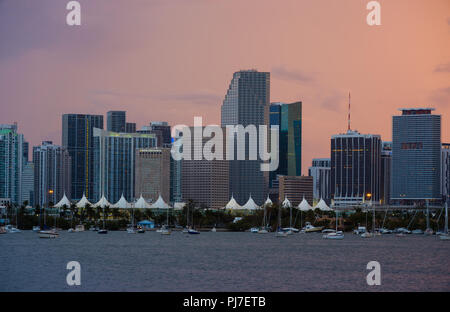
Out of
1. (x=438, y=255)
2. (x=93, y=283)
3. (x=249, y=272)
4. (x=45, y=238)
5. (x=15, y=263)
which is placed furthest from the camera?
(x=45, y=238)

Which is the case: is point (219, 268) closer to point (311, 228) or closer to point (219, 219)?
point (311, 228)

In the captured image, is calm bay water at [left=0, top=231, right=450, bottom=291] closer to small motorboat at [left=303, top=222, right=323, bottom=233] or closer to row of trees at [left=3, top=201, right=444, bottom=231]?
small motorboat at [left=303, top=222, right=323, bottom=233]

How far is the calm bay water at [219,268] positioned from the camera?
62.8 metres

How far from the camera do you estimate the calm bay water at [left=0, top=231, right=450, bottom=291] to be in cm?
6281

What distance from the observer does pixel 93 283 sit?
2478 inches

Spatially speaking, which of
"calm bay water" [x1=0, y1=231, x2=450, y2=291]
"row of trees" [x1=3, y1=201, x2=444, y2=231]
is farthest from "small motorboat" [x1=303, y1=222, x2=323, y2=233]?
"calm bay water" [x1=0, y1=231, x2=450, y2=291]

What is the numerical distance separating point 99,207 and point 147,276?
419 ft

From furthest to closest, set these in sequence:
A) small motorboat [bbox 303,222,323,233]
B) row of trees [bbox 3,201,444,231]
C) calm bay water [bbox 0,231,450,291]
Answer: row of trees [bbox 3,201,444,231] → small motorboat [bbox 303,222,323,233] → calm bay water [bbox 0,231,450,291]

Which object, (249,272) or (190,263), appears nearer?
(249,272)

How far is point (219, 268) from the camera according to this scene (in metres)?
78.9

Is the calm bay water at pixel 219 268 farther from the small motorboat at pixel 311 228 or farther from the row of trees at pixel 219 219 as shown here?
the row of trees at pixel 219 219
